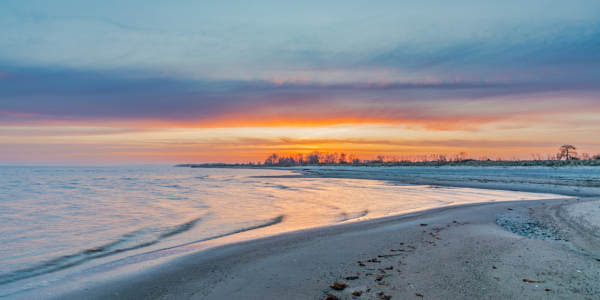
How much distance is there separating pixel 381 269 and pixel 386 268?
4.2 inches

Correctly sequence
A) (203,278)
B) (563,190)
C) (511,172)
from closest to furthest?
(203,278), (563,190), (511,172)

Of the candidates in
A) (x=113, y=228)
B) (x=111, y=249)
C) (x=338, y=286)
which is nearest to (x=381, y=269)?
(x=338, y=286)

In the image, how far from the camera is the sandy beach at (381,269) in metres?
5.05

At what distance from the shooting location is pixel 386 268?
6.05m

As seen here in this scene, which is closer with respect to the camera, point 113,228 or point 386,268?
point 386,268

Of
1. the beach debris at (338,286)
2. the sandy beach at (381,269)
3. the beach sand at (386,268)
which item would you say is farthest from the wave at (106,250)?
the beach debris at (338,286)

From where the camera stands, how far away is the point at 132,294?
550cm

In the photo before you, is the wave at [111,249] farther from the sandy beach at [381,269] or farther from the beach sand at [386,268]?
the beach sand at [386,268]

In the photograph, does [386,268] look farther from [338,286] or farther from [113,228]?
[113,228]

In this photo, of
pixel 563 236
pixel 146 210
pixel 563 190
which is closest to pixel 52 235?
pixel 146 210

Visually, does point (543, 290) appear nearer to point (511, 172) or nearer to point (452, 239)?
point (452, 239)

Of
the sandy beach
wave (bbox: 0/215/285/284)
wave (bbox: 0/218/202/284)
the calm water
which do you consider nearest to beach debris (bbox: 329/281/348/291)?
the sandy beach

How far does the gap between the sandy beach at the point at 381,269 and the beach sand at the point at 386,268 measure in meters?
0.02

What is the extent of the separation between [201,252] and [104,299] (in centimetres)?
299
